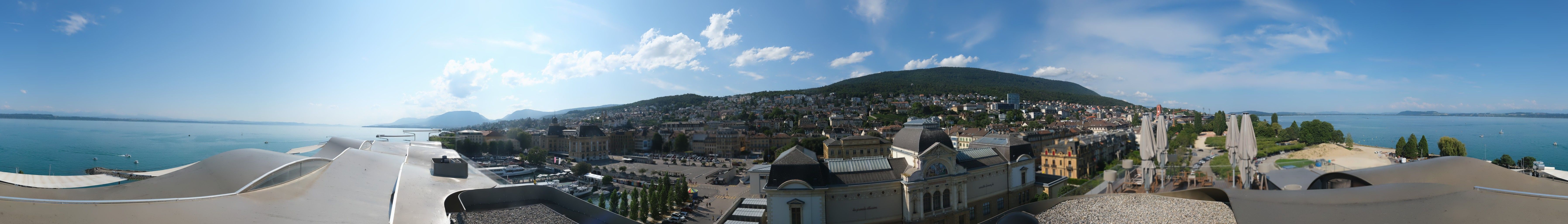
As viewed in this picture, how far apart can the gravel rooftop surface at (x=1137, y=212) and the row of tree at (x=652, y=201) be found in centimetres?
1034

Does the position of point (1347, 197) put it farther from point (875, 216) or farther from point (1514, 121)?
point (1514, 121)

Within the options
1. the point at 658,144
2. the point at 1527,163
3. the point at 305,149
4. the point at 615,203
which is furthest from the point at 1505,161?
the point at 658,144

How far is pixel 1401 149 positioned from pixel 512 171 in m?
39.8

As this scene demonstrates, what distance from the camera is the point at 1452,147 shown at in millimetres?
18016

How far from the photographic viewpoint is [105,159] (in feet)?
56.4

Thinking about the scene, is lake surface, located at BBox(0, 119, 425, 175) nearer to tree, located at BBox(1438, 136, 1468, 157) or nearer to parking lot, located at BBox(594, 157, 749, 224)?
parking lot, located at BBox(594, 157, 749, 224)

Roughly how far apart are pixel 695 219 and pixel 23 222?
41.2ft

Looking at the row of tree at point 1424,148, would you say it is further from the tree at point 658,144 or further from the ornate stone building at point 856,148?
the tree at point 658,144

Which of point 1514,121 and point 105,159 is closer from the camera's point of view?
point 105,159

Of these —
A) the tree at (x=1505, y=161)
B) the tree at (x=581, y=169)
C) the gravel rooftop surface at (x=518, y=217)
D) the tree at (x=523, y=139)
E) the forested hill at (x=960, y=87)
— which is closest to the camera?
the gravel rooftop surface at (x=518, y=217)

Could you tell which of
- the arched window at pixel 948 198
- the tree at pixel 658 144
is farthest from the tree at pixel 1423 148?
the tree at pixel 658 144

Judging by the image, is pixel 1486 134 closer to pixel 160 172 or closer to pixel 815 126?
pixel 815 126

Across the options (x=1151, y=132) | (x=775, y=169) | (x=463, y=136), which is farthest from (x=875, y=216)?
(x=463, y=136)

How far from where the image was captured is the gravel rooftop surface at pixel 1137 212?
7930mm
